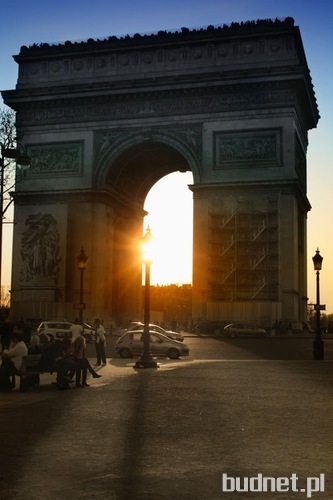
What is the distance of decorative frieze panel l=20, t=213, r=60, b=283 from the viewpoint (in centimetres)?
5675

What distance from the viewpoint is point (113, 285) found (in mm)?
59406

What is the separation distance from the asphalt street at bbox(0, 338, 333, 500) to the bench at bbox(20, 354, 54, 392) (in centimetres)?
40

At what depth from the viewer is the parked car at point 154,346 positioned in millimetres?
33375

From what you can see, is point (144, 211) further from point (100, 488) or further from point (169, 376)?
point (100, 488)

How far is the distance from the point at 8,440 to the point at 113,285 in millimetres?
48029

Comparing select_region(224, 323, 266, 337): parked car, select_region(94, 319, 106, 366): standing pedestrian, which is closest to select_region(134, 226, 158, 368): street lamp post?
select_region(94, 319, 106, 366): standing pedestrian

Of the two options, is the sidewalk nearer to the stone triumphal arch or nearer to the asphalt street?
the asphalt street

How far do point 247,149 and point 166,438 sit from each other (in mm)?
43414

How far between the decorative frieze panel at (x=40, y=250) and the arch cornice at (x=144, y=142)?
15.4 ft

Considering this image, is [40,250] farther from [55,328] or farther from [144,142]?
[55,328]
